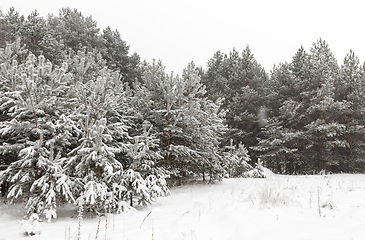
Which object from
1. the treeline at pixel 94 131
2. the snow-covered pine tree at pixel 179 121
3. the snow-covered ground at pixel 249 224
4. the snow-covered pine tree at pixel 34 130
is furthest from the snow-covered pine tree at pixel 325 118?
the snow-covered pine tree at pixel 34 130

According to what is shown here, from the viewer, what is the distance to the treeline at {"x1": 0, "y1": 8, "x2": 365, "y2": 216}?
7.09m

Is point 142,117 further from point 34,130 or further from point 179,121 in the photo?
point 34,130

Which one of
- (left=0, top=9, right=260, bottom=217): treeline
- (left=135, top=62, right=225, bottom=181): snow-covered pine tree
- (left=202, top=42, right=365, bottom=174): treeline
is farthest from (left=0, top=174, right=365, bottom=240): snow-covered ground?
(left=202, top=42, right=365, bottom=174): treeline

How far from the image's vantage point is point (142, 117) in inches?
458

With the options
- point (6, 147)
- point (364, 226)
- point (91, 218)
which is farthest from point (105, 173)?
point (364, 226)

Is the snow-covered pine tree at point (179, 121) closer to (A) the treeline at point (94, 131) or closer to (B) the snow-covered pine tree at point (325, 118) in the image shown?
(A) the treeline at point (94, 131)

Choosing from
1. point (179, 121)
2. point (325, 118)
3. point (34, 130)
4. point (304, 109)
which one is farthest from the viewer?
point (304, 109)

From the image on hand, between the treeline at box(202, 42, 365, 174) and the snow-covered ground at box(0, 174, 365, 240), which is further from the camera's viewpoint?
the treeline at box(202, 42, 365, 174)

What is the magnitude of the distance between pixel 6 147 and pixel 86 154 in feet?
8.92

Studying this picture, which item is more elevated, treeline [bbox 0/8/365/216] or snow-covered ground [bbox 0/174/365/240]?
treeline [bbox 0/8/365/216]

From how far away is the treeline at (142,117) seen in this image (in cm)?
709

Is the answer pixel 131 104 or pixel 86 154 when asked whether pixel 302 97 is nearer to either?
pixel 131 104

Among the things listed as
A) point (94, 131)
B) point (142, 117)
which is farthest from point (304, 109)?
point (94, 131)

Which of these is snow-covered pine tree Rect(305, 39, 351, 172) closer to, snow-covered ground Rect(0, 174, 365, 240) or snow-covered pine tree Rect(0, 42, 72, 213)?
snow-covered ground Rect(0, 174, 365, 240)
